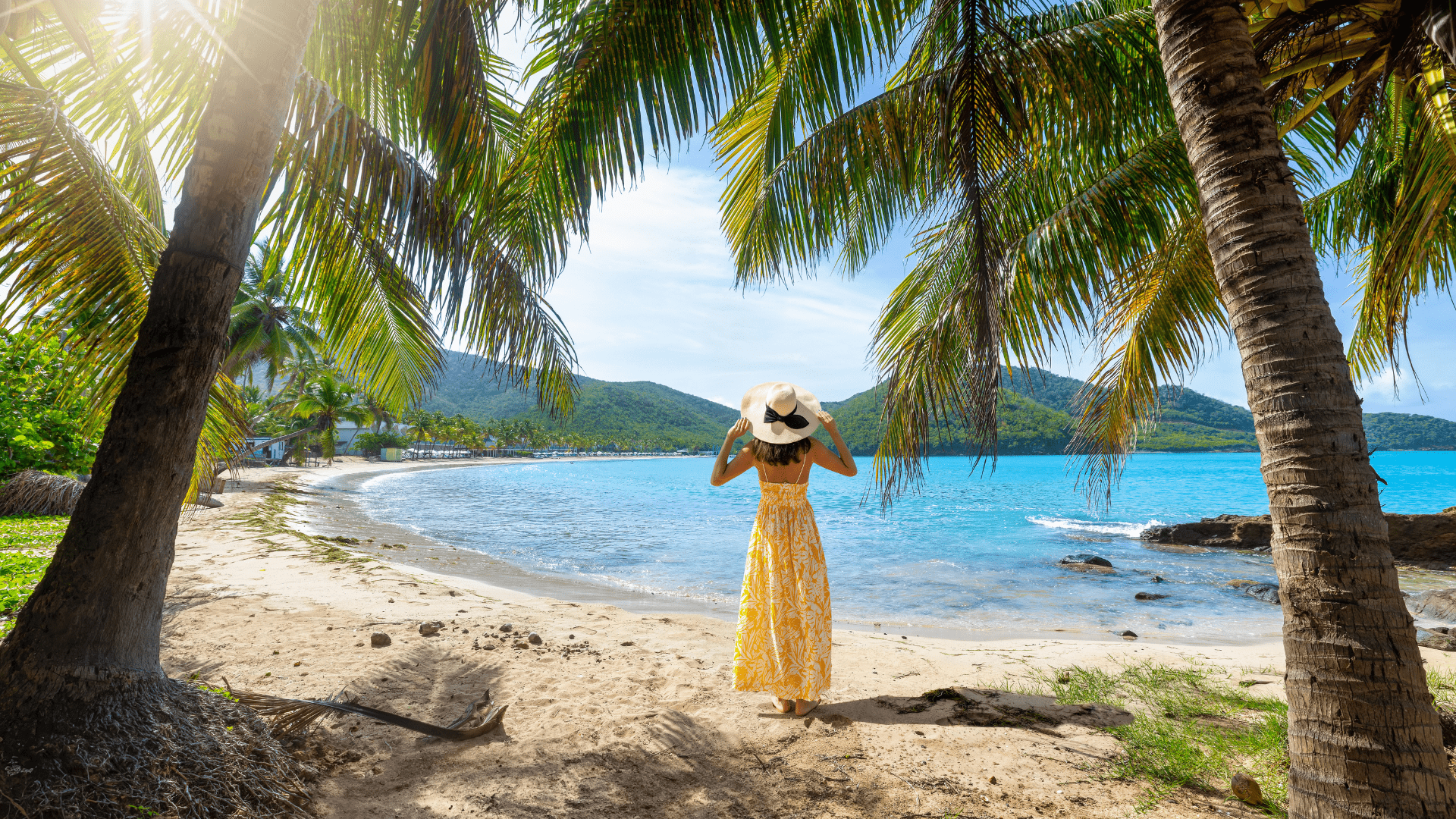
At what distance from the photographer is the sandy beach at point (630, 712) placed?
2350 millimetres

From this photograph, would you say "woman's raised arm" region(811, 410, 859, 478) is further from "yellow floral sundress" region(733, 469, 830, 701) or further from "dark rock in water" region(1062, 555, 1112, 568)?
"dark rock in water" region(1062, 555, 1112, 568)

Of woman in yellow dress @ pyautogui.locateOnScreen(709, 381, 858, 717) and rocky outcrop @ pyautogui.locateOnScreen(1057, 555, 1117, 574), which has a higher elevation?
woman in yellow dress @ pyautogui.locateOnScreen(709, 381, 858, 717)

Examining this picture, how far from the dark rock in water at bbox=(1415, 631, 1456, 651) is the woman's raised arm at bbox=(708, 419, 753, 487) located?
22.5 feet

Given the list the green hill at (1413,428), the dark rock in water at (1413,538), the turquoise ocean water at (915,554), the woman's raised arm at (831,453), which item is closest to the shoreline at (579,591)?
the turquoise ocean water at (915,554)

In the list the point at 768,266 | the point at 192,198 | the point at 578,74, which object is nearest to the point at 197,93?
the point at 192,198

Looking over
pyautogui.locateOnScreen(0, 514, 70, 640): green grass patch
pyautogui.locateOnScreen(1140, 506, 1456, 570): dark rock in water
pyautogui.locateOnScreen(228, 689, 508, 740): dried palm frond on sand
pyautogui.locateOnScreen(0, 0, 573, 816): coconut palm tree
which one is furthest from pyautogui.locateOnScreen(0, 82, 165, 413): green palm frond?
pyautogui.locateOnScreen(1140, 506, 1456, 570): dark rock in water

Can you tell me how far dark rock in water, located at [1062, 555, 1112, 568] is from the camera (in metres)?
12.7

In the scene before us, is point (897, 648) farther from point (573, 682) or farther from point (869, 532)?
point (869, 532)

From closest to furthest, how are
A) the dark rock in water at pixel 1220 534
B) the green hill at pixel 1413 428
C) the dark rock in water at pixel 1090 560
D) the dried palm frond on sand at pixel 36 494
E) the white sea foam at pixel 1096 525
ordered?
the dried palm frond on sand at pixel 36 494 < the dark rock in water at pixel 1090 560 < the dark rock in water at pixel 1220 534 < the white sea foam at pixel 1096 525 < the green hill at pixel 1413 428

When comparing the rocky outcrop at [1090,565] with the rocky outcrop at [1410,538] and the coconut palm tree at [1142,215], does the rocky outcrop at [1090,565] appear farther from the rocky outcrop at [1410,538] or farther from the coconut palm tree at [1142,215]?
the coconut palm tree at [1142,215]

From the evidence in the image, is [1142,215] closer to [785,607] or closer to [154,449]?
[785,607]

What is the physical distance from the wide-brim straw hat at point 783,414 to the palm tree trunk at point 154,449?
93.1 inches

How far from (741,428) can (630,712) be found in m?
1.63

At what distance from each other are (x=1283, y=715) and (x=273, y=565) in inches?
361
